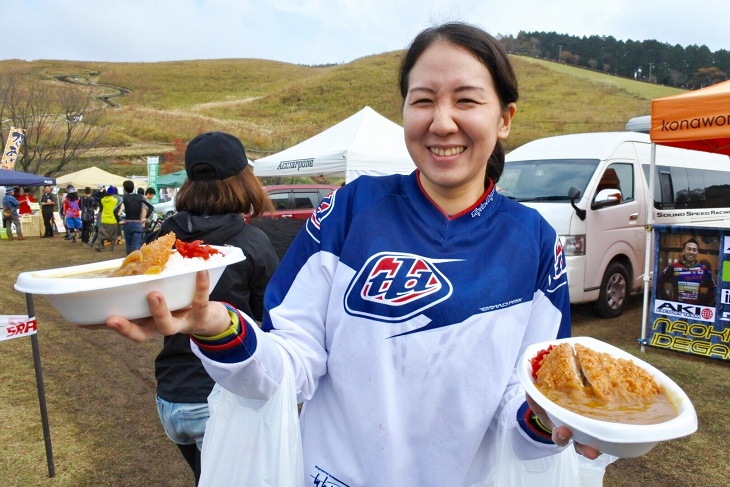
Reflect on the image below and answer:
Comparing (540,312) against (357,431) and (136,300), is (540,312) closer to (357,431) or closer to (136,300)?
(357,431)

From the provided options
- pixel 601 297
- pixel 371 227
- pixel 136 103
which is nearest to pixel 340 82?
pixel 136 103

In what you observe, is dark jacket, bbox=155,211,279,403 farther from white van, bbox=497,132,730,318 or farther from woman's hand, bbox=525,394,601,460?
white van, bbox=497,132,730,318

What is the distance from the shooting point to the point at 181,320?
116 cm

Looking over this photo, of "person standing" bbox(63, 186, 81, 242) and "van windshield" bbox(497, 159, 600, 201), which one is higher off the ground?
"van windshield" bbox(497, 159, 600, 201)

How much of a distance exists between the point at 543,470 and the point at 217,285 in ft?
4.75

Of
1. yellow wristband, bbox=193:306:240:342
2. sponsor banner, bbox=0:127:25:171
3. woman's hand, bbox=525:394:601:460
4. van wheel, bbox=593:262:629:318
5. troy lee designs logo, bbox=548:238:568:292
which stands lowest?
van wheel, bbox=593:262:629:318

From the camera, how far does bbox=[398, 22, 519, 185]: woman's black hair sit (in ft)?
4.94

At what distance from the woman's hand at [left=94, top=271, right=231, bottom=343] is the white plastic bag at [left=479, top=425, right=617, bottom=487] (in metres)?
0.83

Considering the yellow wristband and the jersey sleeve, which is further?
the jersey sleeve

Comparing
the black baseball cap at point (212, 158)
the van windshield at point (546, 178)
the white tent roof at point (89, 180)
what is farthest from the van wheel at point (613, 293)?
the white tent roof at point (89, 180)

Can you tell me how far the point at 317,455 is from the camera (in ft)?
4.89

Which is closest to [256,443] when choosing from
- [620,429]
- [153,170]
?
[620,429]

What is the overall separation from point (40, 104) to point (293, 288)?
3632cm

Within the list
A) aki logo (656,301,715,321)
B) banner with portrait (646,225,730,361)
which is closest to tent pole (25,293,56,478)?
banner with portrait (646,225,730,361)
